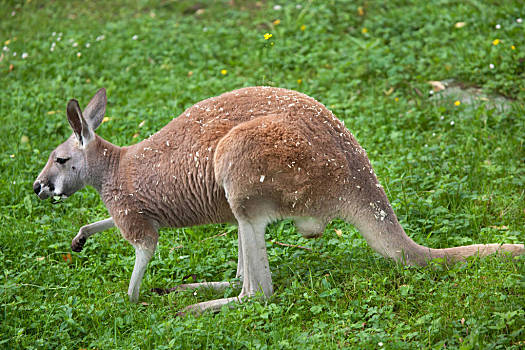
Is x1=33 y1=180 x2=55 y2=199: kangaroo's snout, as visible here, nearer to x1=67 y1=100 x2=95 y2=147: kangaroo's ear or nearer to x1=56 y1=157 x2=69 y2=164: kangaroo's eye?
x1=56 y1=157 x2=69 y2=164: kangaroo's eye

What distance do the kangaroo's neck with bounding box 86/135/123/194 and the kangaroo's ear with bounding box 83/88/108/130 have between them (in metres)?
0.15

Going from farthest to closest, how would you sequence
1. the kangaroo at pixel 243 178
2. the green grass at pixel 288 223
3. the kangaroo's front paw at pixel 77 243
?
the kangaroo's front paw at pixel 77 243 → the kangaroo at pixel 243 178 → the green grass at pixel 288 223

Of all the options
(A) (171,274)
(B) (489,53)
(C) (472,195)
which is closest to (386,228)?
(C) (472,195)

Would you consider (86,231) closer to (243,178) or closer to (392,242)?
(243,178)

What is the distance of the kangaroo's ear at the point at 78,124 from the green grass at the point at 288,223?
3.09ft

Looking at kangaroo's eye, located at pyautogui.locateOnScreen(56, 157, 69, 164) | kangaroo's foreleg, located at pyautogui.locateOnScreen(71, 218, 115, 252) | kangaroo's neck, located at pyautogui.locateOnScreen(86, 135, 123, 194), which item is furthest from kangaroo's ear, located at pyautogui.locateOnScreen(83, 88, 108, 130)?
kangaroo's foreleg, located at pyautogui.locateOnScreen(71, 218, 115, 252)

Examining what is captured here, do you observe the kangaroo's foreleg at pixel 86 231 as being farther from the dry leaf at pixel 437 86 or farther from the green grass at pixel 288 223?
the dry leaf at pixel 437 86

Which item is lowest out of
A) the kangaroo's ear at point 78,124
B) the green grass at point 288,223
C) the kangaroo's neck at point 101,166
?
the green grass at point 288,223

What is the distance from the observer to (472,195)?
507 centimetres

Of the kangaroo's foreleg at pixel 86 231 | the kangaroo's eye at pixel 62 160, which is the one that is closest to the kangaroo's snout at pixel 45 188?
the kangaroo's eye at pixel 62 160

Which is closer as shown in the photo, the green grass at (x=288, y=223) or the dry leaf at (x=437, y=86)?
the green grass at (x=288, y=223)

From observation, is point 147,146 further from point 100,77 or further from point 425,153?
point 100,77

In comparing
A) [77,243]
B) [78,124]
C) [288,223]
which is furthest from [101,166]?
[288,223]

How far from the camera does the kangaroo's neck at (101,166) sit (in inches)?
183
